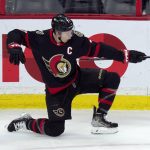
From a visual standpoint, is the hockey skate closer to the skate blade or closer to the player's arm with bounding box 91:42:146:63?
the skate blade

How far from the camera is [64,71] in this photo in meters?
3.66

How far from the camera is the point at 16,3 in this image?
473cm

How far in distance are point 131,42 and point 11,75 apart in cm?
94

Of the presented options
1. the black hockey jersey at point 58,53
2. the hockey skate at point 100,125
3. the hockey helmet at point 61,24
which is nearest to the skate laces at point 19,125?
the black hockey jersey at point 58,53

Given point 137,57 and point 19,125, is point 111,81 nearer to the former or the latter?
point 137,57

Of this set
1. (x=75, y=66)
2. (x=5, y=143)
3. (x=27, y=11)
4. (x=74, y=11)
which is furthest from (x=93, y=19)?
(x=5, y=143)

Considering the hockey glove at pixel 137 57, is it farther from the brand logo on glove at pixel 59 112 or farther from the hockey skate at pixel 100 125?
the brand logo on glove at pixel 59 112

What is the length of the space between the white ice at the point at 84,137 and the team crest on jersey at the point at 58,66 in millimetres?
384

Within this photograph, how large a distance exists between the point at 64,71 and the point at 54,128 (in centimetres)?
35

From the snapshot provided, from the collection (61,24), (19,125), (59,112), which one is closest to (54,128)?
(59,112)

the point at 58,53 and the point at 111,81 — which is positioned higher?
the point at 58,53

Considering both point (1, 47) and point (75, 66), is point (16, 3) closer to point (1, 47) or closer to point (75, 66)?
point (1, 47)

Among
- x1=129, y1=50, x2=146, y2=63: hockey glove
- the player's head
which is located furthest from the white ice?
the player's head

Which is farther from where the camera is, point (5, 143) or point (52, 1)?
point (52, 1)
